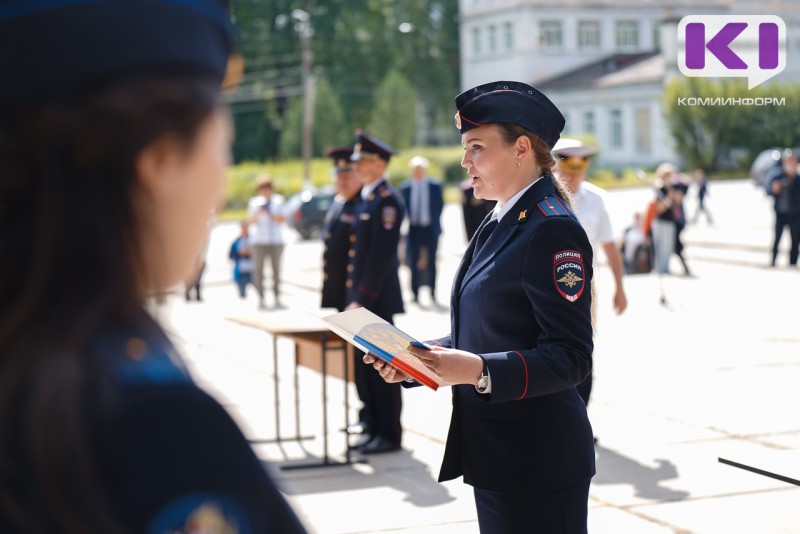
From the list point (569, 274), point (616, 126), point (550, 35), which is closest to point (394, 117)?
point (616, 126)

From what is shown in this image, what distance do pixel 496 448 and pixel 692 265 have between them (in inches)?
682

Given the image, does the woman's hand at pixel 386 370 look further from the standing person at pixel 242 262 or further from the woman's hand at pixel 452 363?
the standing person at pixel 242 262

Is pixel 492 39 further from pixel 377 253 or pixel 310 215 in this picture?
pixel 377 253

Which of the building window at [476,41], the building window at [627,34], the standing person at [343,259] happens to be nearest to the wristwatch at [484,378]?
the standing person at [343,259]

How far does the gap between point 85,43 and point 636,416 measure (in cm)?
728

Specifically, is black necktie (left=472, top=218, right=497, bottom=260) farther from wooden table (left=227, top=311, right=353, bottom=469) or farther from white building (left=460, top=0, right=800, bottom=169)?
white building (left=460, top=0, right=800, bottom=169)

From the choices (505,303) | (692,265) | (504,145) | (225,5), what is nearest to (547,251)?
(505,303)

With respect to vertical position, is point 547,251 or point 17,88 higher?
point 17,88

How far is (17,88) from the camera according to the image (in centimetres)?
86

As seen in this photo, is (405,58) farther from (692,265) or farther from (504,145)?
(504,145)

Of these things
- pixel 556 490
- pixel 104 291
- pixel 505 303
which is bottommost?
pixel 556 490

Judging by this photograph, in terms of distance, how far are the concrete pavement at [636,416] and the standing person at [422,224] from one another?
0.67 m

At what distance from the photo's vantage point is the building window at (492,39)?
79312 millimetres

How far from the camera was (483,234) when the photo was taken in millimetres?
3297
